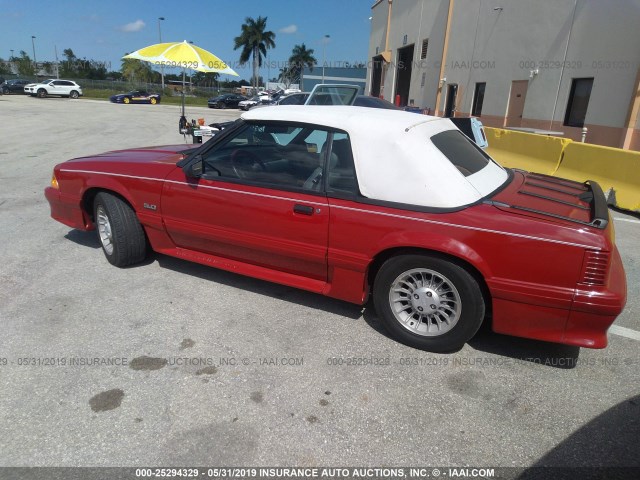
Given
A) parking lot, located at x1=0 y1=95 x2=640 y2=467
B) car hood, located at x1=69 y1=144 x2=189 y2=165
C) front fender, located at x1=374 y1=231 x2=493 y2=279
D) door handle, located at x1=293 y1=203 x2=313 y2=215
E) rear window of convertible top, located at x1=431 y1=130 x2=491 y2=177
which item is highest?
rear window of convertible top, located at x1=431 y1=130 x2=491 y2=177

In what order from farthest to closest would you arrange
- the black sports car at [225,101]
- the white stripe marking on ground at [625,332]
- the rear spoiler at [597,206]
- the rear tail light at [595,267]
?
the black sports car at [225,101], the white stripe marking on ground at [625,332], the rear spoiler at [597,206], the rear tail light at [595,267]

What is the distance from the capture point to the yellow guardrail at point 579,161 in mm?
7039

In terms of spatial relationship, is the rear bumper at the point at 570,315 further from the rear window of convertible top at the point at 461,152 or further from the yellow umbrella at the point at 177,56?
the yellow umbrella at the point at 177,56

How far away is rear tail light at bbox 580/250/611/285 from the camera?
2533mm

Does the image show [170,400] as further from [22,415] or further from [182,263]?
[182,263]

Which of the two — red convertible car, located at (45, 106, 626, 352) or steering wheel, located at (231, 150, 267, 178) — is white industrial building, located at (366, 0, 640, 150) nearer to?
red convertible car, located at (45, 106, 626, 352)

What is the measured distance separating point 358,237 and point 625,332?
222 centimetres

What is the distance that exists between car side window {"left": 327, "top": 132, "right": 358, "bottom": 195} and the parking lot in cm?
104

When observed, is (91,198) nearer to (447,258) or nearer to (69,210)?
(69,210)

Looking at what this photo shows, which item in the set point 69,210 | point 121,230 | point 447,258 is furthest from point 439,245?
point 69,210

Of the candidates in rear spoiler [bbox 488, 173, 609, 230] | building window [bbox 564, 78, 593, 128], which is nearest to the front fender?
rear spoiler [bbox 488, 173, 609, 230]

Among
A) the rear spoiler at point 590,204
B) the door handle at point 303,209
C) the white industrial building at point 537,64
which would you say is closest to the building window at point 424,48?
the white industrial building at point 537,64

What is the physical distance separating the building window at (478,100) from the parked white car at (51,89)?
3341cm

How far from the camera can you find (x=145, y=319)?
3.36 m
